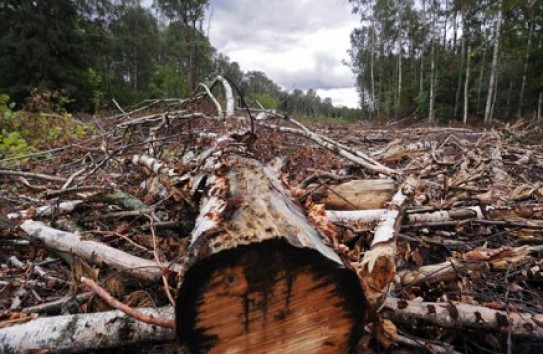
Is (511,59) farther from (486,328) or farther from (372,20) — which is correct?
(486,328)

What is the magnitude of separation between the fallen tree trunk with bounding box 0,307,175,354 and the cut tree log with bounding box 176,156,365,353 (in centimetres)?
34

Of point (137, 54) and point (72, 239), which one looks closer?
point (72, 239)

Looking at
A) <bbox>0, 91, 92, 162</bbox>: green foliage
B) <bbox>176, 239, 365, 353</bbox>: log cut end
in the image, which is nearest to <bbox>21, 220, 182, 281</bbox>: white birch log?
<bbox>176, 239, 365, 353</bbox>: log cut end

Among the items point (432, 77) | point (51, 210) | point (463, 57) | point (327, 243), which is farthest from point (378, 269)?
point (463, 57)

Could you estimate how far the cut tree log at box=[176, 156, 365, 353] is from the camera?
34.7 inches

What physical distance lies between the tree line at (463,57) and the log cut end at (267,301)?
49.9 ft

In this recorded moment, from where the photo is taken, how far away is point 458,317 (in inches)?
47.0

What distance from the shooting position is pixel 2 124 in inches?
233

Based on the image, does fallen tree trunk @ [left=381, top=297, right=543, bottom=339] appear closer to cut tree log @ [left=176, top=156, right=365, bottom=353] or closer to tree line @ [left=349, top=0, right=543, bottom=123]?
cut tree log @ [left=176, top=156, right=365, bottom=353]

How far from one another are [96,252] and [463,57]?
22.5 m

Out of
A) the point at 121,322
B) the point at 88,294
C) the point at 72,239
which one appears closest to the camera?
the point at 121,322

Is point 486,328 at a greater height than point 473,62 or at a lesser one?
lesser

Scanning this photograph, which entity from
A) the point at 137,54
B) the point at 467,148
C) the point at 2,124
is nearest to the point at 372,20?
the point at 137,54

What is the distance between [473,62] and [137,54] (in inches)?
1020
